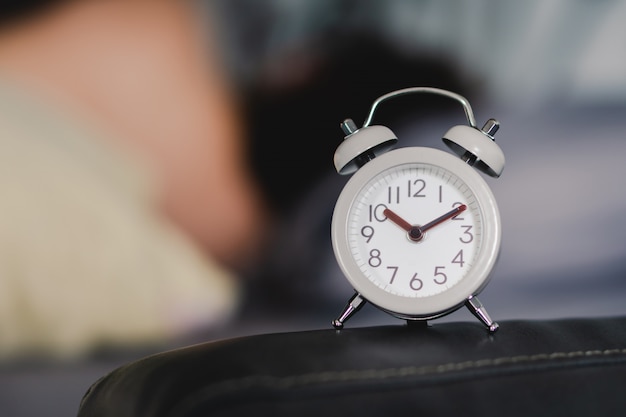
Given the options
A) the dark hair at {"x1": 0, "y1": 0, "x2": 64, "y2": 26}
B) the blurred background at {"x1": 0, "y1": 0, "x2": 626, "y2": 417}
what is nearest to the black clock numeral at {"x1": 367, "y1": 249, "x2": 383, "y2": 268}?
the blurred background at {"x1": 0, "y1": 0, "x2": 626, "y2": 417}

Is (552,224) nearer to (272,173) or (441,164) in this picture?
(272,173)

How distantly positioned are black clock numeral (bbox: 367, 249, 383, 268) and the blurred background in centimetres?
62

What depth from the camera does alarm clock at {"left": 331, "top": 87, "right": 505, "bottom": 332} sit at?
3.01ft

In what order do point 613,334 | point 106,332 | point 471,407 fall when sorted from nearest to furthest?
point 471,407 → point 613,334 → point 106,332

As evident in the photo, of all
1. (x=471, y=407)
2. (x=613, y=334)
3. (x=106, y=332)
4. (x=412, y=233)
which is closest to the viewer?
(x=471, y=407)

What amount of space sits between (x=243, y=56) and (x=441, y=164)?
0.74 m

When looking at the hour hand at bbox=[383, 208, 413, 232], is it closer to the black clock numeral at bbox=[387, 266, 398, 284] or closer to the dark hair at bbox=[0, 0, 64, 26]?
the black clock numeral at bbox=[387, 266, 398, 284]

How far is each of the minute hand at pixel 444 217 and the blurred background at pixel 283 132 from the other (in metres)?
0.63

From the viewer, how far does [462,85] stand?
1.56 meters

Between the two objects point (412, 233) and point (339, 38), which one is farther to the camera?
point (339, 38)

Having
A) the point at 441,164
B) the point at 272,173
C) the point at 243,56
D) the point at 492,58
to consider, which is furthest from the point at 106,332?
the point at 492,58

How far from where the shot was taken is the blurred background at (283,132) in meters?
1.54

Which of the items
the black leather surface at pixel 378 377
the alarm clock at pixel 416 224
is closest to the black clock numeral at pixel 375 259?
the alarm clock at pixel 416 224

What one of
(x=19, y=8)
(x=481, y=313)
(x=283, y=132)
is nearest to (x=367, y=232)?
(x=481, y=313)
